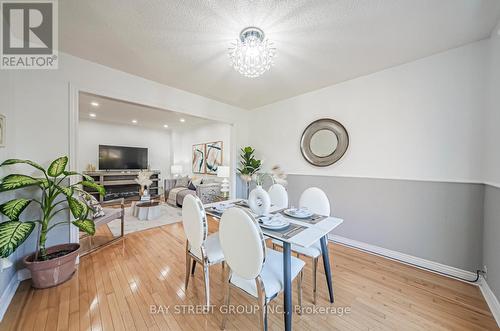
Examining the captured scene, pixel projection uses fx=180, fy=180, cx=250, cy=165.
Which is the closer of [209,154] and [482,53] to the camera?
[482,53]

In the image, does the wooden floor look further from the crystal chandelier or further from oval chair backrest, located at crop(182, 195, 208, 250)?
the crystal chandelier

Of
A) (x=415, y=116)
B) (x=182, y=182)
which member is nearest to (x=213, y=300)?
(x=415, y=116)

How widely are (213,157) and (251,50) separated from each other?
13.8 feet

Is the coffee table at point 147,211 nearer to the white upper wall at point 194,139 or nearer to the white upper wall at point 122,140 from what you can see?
the white upper wall at point 194,139

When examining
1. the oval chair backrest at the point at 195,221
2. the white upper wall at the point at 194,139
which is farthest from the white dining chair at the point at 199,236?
the white upper wall at the point at 194,139

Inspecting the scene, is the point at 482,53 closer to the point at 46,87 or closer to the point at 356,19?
the point at 356,19

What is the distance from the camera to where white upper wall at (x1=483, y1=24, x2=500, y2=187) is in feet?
5.29

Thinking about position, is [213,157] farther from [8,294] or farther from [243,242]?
[243,242]

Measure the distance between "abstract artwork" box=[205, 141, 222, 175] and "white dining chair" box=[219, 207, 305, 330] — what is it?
4.39m

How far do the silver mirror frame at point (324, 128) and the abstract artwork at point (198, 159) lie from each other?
3.81 metres

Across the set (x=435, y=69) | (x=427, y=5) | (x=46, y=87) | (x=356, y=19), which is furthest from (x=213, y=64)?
(x=435, y=69)

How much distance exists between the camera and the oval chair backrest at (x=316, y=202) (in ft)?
6.61

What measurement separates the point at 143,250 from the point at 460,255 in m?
3.87

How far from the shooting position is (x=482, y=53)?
1856 mm
